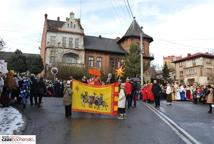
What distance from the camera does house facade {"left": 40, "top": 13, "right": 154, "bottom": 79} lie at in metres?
82.8

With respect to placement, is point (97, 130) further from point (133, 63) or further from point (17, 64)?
point (17, 64)

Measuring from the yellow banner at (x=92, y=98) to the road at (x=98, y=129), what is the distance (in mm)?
383

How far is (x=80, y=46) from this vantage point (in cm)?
8606

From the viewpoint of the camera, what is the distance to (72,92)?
1747cm

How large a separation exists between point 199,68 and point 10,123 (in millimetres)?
100664

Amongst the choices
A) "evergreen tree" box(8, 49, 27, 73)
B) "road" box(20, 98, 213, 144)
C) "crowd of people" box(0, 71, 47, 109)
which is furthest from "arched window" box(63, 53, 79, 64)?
"road" box(20, 98, 213, 144)

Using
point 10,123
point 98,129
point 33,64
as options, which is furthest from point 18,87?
point 33,64

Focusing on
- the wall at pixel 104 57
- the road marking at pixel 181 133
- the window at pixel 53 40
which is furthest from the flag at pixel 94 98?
the wall at pixel 104 57

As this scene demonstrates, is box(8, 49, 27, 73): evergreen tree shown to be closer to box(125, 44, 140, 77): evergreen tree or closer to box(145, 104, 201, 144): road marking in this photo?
box(125, 44, 140, 77): evergreen tree

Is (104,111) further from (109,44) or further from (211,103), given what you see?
(109,44)

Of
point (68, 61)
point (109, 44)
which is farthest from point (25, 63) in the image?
point (109, 44)

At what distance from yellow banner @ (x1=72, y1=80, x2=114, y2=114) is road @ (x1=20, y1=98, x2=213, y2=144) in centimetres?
38

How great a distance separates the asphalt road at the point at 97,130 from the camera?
11.3 m

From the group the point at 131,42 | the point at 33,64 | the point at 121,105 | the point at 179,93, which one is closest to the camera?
the point at 121,105
